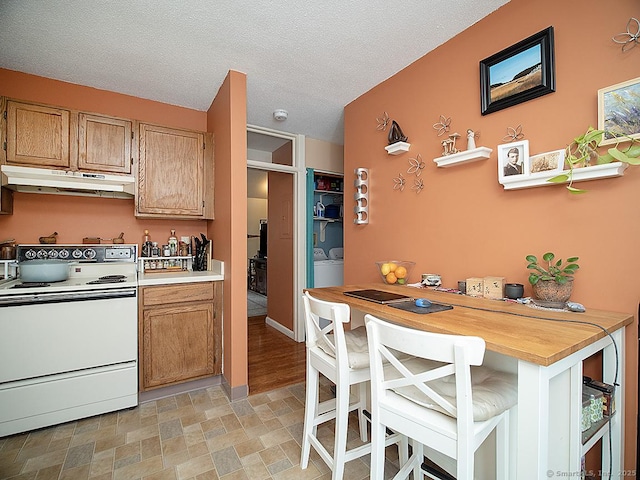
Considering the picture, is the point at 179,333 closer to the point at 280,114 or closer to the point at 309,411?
the point at 309,411

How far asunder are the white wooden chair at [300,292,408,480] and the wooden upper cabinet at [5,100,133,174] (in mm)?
2182

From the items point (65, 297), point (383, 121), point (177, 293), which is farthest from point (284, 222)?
point (65, 297)

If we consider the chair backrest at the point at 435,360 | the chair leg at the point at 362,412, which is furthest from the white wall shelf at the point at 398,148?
the chair leg at the point at 362,412

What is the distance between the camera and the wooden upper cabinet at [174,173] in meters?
2.57

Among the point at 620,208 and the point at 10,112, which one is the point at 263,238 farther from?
the point at 620,208

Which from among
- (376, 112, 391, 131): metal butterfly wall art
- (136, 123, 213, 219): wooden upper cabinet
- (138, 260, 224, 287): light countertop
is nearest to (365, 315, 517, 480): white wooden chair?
(138, 260, 224, 287): light countertop

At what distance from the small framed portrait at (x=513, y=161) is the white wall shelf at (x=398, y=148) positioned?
2.28 ft

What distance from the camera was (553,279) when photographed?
136 centimetres

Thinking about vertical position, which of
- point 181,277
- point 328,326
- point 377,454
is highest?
point 181,277

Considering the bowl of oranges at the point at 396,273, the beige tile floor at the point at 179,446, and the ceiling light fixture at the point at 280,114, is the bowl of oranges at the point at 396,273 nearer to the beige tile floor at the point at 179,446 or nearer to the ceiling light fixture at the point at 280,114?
the beige tile floor at the point at 179,446

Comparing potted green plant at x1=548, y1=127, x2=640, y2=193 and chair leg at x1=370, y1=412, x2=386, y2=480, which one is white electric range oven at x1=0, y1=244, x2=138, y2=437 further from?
potted green plant at x1=548, y1=127, x2=640, y2=193

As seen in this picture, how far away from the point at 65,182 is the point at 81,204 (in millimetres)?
418

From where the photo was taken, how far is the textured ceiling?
5.54ft

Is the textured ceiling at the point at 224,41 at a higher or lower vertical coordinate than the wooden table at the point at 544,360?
higher
